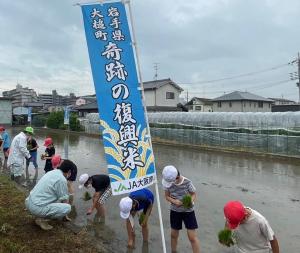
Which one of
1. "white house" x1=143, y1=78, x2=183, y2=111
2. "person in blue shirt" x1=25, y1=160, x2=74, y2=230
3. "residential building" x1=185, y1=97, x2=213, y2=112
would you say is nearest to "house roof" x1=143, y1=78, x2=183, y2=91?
"white house" x1=143, y1=78, x2=183, y2=111

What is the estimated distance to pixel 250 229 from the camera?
369cm

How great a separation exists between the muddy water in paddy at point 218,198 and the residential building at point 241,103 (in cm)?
2713

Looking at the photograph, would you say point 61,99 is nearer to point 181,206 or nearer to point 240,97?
point 240,97

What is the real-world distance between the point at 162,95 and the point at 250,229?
4122 centimetres

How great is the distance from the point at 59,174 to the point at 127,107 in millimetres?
→ 1741

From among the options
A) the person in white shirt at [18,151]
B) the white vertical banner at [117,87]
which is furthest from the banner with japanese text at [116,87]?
the person in white shirt at [18,151]

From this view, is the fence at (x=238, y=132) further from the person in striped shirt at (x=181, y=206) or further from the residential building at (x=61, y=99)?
the residential building at (x=61, y=99)

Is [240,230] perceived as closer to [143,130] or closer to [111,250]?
[143,130]

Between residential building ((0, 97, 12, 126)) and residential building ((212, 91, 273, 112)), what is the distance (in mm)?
26765

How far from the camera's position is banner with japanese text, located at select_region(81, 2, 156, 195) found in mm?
4914

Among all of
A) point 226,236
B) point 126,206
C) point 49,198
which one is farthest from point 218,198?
point 226,236

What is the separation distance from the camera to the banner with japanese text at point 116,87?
491 cm

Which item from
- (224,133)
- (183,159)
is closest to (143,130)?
(183,159)

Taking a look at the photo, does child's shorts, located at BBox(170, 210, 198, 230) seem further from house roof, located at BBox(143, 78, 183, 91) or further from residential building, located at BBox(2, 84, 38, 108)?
residential building, located at BBox(2, 84, 38, 108)
